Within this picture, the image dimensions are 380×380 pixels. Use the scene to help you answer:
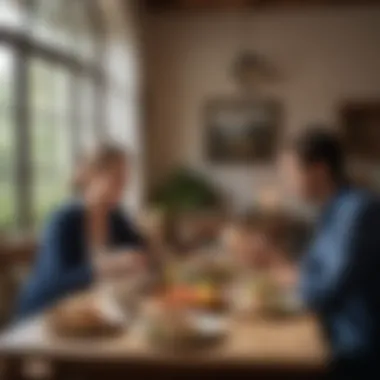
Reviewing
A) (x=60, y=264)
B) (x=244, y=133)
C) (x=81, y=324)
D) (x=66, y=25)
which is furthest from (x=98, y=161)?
(x=244, y=133)

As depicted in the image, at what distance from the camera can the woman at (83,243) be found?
8.73 feet

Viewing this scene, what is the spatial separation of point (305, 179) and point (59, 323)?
3.27ft

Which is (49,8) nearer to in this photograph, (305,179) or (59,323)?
(305,179)

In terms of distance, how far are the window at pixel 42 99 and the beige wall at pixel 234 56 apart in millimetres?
1114

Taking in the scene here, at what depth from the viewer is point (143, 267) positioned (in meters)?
2.81

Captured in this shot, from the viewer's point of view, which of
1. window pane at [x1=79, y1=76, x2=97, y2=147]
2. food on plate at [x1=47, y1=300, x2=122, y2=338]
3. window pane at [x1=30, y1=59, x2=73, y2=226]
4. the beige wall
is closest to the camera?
food on plate at [x1=47, y1=300, x2=122, y2=338]

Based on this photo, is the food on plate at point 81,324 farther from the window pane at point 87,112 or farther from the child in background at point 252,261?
the window pane at point 87,112

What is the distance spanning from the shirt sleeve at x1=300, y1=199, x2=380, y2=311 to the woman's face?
0.86 metres

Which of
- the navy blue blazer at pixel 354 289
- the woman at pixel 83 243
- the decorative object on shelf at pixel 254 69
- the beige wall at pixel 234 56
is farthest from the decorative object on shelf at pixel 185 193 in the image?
the navy blue blazer at pixel 354 289

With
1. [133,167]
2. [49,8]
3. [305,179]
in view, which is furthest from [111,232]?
[133,167]

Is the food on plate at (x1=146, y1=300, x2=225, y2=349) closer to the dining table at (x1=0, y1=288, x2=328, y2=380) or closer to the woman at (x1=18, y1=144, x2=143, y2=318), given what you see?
the dining table at (x1=0, y1=288, x2=328, y2=380)

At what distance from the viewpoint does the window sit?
385 cm

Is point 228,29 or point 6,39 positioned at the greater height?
point 228,29

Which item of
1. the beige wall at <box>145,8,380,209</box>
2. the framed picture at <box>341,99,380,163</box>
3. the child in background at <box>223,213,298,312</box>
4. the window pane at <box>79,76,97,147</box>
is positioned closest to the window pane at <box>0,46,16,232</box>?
the child in background at <box>223,213,298,312</box>
